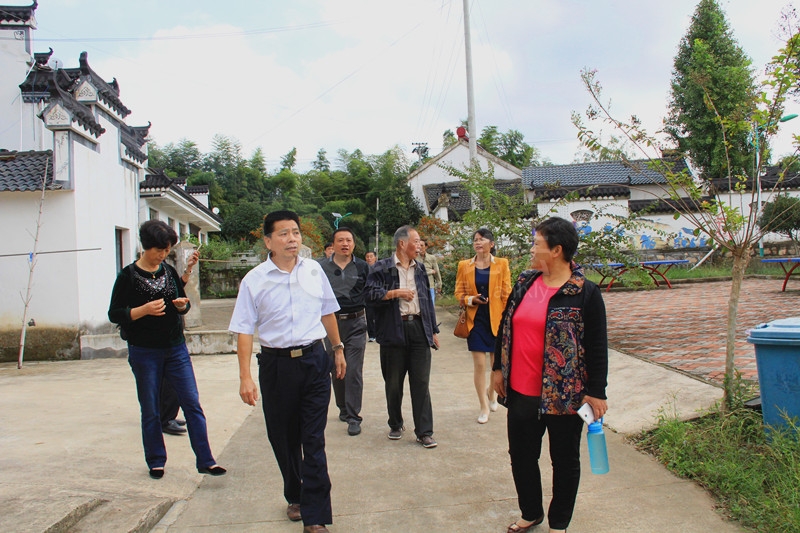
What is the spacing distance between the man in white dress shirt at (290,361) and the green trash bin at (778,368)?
9.17ft

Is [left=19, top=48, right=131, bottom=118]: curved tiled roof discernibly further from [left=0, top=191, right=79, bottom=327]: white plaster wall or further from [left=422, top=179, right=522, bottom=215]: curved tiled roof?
[left=422, top=179, right=522, bottom=215]: curved tiled roof

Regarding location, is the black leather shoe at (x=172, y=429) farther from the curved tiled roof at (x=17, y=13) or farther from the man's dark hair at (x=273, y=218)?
the curved tiled roof at (x=17, y=13)

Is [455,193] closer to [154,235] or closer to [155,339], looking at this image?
[154,235]

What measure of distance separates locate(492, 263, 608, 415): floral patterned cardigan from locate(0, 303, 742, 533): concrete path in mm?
874

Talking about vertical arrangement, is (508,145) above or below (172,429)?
above

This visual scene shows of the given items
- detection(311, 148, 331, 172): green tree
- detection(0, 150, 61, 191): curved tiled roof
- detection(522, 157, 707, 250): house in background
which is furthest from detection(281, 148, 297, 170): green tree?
detection(0, 150, 61, 191): curved tiled roof

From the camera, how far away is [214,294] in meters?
26.4

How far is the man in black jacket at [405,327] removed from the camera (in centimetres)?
485

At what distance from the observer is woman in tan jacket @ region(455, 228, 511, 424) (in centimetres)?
530

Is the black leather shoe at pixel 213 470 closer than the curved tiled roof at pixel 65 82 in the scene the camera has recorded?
Yes

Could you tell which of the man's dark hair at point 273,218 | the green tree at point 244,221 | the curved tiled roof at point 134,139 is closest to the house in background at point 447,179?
the green tree at point 244,221

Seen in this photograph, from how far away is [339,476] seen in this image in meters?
4.17

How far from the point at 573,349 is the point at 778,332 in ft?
5.60

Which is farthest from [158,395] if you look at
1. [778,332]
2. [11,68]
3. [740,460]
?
[11,68]
